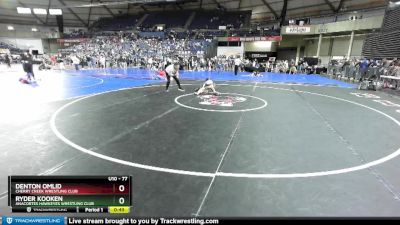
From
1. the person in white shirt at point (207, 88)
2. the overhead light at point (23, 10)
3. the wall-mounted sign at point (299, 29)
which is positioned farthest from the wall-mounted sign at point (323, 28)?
the overhead light at point (23, 10)

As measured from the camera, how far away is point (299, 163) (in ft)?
15.6

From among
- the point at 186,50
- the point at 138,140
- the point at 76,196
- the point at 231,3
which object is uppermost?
the point at 231,3

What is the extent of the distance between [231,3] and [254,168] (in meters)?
46.9

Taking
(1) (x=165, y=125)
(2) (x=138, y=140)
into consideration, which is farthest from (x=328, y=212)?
(1) (x=165, y=125)

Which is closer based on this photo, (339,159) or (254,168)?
(254,168)

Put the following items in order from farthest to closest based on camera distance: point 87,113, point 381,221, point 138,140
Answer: point 87,113
point 138,140
point 381,221

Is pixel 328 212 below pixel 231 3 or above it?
below

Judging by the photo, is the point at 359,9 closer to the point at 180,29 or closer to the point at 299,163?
the point at 180,29
